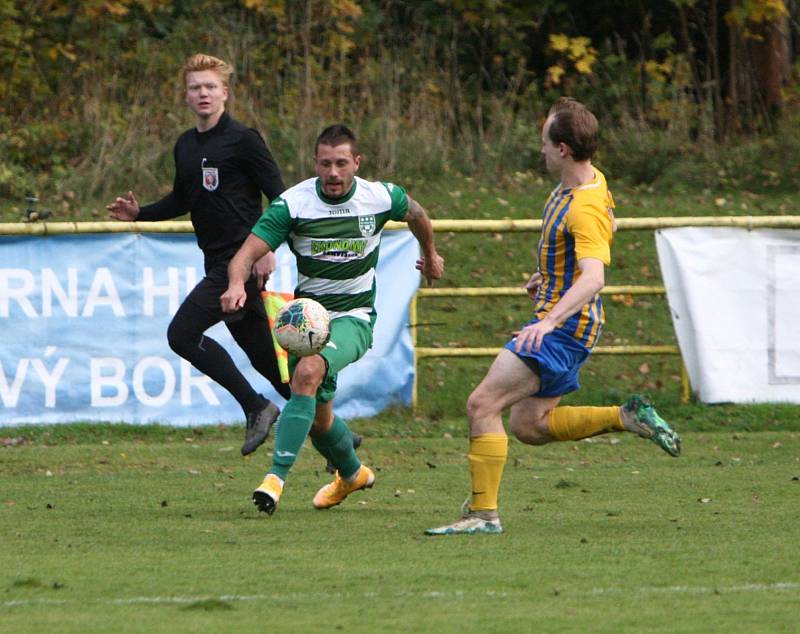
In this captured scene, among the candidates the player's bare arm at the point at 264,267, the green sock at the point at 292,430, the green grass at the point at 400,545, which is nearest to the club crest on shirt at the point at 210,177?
the player's bare arm at the point at 264,267

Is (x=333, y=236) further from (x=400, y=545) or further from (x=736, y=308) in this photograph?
(x=736, y=308)

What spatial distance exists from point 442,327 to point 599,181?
7.53 metres

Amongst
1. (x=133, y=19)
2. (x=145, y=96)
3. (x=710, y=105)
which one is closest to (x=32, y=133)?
(x=145, y=96)

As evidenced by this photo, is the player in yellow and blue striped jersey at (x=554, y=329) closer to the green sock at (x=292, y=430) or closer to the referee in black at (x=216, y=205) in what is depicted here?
the green sock at (x=292, y=430)

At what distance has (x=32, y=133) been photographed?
723 inches

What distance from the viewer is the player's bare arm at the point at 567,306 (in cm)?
673

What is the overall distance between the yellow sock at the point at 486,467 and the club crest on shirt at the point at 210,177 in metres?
2.81

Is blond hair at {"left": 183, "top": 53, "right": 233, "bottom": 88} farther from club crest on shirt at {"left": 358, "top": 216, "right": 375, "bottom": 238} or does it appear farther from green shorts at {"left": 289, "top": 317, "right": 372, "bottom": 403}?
green shorts at {"left": 289, "top": 317, "right": 372, "bottom": 403}

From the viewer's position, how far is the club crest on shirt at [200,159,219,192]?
9219 mm

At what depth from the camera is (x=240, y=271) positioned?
758 centimetres

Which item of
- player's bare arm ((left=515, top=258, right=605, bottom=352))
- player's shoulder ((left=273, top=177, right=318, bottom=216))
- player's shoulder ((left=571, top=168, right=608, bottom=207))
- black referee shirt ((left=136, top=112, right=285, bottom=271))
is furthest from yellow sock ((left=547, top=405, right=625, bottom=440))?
black referee shirt ((left=136, top=112, right=285, bottom=271))

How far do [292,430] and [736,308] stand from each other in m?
5.64

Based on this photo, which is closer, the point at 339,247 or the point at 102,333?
the point at 339,247

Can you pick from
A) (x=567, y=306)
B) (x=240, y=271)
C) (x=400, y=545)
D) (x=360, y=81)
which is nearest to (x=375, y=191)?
(x=240, y=271)
